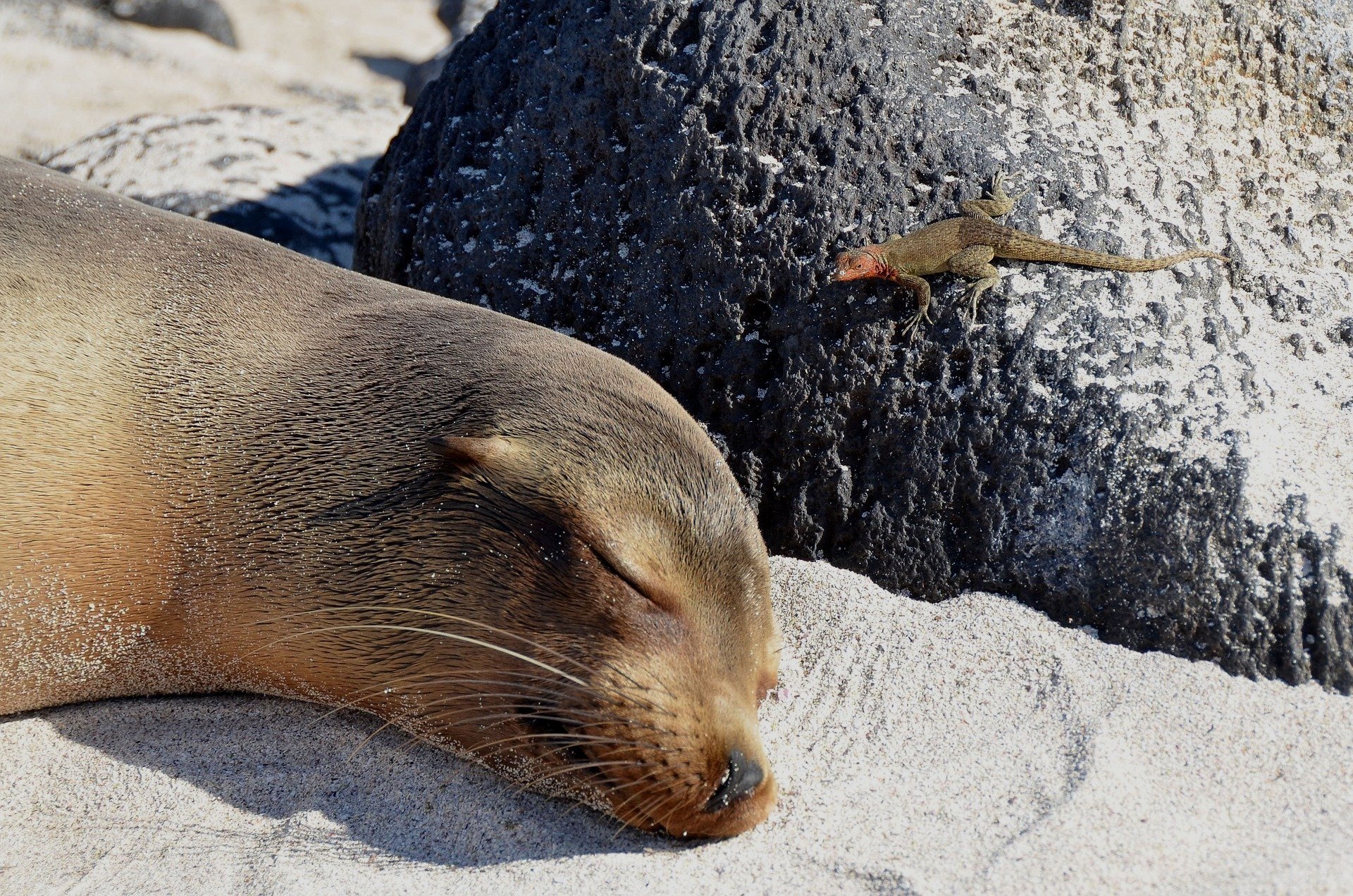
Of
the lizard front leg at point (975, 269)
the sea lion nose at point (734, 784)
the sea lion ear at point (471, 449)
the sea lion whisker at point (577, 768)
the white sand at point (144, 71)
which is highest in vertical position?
the lizard front leg at point (975, 269)

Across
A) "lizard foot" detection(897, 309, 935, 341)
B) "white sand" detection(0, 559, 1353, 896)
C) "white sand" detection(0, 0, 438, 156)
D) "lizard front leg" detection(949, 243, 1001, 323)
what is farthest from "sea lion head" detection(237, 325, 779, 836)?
"white sand" detection(0, 0, 438, 156)

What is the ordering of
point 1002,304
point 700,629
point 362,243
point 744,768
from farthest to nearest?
point 362,243 → point 1002,304 → point 700,629 → point 744,768

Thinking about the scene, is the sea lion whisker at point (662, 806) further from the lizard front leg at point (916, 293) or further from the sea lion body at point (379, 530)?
the lizard front leg at point (916, 293)

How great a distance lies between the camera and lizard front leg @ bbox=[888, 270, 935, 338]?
10.4 ft

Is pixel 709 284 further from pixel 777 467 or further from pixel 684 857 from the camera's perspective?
pixel 684 857

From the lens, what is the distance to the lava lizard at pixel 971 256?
3.14 m

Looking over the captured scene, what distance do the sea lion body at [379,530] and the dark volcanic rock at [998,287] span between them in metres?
0.64

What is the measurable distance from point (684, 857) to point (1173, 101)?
2.56 meters

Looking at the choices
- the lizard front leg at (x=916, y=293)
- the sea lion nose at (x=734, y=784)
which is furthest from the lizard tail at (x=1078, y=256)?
the sea lion nose at (x=734, y=784)

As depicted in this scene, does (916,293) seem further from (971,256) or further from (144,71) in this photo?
(144,71)

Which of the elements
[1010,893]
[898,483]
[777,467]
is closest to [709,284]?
[777,467]

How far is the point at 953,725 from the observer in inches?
102

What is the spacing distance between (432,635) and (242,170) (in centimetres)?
408

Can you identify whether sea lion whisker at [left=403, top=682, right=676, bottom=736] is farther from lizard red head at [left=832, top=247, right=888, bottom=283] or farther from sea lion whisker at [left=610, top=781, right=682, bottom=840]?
lizard red head at [left=832, top=247, right=888, bottom=283]
